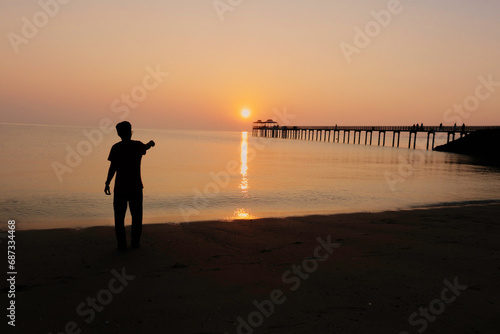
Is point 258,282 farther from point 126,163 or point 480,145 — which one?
point 480,145

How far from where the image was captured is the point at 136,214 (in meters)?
5.92

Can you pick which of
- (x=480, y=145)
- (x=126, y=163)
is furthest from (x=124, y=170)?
(x=480, y=145)

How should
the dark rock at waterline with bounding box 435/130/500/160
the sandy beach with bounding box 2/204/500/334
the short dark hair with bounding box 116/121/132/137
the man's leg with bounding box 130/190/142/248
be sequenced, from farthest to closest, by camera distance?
the dark rock at waterline with bounding box 435/130/500/160 → the man's leg with bounding box 130/190/142/248 → the short dark hair with bounding box 116/121/132/137 → the sandy beach with bounding box 2/204/500/334

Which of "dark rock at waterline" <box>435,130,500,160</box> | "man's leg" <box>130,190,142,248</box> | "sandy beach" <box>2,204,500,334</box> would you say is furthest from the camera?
"dark rock at waterline" <box>435,130,500,160</box>

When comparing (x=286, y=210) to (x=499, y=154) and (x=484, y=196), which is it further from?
(x=499, y=154)

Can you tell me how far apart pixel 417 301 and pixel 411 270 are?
1095 millimetres

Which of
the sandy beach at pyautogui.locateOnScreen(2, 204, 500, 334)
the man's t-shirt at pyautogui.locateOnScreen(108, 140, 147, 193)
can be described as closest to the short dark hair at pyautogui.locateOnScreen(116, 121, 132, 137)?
the man's t-shirt at pyautogui.locateOnScreen(108, 140, 147, 193)

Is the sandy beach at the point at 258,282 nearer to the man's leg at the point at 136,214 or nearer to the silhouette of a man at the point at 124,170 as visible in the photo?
the man's leg at the point at 136,214

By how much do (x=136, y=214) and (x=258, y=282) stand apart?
253 centimetres

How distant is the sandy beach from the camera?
3.62m

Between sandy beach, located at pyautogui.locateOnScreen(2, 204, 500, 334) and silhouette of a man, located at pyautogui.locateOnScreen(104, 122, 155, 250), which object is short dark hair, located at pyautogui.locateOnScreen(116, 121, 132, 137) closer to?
silhouette of a man, located at pyautogui.locateOnScreen(104, 122, 155, 250)

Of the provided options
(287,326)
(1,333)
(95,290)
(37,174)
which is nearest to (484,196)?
(287,326)

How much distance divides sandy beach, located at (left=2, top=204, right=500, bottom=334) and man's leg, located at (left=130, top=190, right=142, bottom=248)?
0.20 m

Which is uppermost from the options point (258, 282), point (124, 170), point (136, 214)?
point (124, 170)
